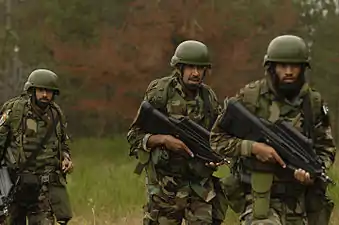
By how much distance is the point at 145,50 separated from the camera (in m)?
22.4

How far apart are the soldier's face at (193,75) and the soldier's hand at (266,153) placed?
1.50 meters

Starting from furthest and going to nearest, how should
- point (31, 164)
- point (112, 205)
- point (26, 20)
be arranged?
point (26, 20), point (112, 205), point (31, 164)

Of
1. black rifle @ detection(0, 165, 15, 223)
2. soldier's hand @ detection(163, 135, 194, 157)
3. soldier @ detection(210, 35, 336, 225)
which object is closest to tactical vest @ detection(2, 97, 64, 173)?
black rifle @ detection(0, 165, 15, 223)

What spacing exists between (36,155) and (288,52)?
10.5ft

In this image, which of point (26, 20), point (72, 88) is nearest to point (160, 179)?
point (72, 88)

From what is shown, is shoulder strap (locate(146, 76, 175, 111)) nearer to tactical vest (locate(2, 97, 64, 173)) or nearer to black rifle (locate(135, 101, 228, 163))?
black rifle (locate(135, 101, 228, 163))

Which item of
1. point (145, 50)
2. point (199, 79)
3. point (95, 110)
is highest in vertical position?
point (199, 79)

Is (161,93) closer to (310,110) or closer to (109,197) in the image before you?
(310,110)

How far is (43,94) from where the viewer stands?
25.4 feet

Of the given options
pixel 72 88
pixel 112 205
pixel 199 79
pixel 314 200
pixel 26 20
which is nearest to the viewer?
pixel 314 200

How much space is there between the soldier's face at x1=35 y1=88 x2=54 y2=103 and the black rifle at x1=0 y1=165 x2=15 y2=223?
783mm

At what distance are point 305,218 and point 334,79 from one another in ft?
63.1

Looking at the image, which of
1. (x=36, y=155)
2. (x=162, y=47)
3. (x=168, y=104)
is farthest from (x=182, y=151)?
(x=162, y=47)

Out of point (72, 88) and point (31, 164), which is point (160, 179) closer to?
point (31, 164)
